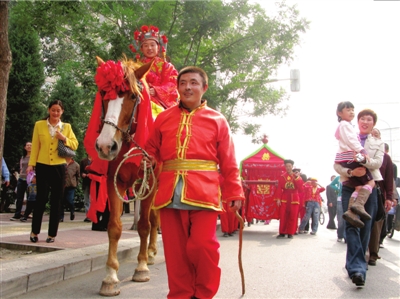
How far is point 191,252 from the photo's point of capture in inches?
133

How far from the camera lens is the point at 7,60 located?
5.66 metres

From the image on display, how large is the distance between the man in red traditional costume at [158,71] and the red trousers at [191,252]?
96.1 inches

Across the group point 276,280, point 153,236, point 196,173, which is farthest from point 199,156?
point 153,236

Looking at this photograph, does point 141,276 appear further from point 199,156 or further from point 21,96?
A: point 21,96

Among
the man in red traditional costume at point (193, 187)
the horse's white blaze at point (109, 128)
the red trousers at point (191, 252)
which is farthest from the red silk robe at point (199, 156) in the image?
the horse's white blaze at point (109, 128)

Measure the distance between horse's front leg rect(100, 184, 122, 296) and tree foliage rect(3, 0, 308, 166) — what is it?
504 centimetres

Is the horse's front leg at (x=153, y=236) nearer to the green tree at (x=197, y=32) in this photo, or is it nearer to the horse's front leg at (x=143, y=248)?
the horse's front leg at (x=143, y=248)

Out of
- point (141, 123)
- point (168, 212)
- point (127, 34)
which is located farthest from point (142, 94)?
point (127, 34)

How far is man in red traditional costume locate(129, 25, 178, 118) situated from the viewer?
5.94 meters

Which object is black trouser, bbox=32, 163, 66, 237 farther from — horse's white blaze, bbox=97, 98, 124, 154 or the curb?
horse's white blaze, bbox=97, 98, 124, 154

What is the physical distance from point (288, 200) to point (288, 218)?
0.54 m

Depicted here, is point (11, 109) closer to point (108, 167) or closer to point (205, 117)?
point (108, 167)

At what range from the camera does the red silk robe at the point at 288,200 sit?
37.4 feet

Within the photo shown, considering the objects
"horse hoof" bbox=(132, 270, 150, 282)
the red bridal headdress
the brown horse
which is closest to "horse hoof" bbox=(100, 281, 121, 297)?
the brown horse
